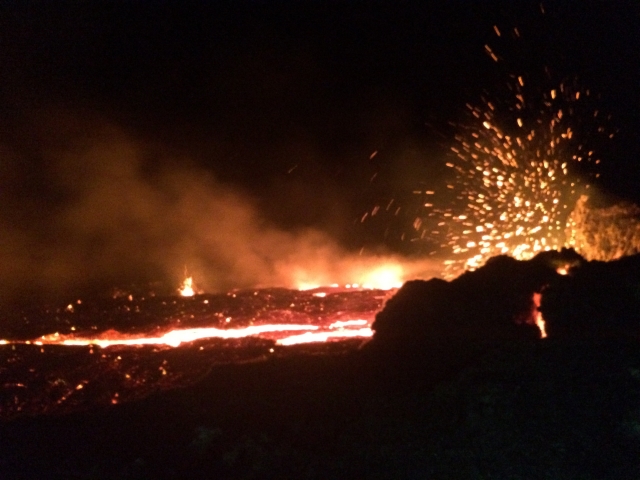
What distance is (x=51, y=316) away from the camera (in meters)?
10.5

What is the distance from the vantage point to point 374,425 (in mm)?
4570

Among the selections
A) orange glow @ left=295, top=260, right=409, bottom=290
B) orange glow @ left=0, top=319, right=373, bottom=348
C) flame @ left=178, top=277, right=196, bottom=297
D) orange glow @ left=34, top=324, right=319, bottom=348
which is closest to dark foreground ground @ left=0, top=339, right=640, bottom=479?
orange glow @ left=0, top=319, right=373, bottom=348

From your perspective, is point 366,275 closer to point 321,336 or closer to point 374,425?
point 321,336

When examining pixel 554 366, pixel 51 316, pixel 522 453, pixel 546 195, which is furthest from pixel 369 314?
pixel 51 316

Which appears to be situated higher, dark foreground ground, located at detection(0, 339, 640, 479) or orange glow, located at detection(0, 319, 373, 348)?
orange glow, located at detection(0, 319, 373, 348)

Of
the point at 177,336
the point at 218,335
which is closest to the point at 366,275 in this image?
the point at 218,335

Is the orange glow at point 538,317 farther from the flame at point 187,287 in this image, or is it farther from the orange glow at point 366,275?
the flame at point 187,287

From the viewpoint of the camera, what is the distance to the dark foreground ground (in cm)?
410

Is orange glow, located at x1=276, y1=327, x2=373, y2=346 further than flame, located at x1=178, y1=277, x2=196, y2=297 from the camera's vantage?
No

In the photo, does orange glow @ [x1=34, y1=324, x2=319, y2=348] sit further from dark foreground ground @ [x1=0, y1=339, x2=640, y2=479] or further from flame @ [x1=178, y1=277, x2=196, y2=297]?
flame @ [x1=178, y1=277, x2=196, y2=297]

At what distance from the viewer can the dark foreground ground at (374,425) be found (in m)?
4.10

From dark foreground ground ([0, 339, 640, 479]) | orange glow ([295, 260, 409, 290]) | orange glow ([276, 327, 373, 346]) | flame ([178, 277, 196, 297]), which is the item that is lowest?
dark foreground ground ([0, 339, 640, 479])

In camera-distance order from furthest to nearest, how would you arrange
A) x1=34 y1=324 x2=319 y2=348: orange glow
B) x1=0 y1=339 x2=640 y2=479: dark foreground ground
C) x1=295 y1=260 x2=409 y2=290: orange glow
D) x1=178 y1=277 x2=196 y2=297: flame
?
x1=178 y1=277 x2=196 y2=297: flame, x1=295 y1=260 x2=409 y2=290: orange glow, x1=34 y1=324 x2=319 y2=348: orange glow, x1=0 y1=339 x2=640 y2=479: dark foreground ground

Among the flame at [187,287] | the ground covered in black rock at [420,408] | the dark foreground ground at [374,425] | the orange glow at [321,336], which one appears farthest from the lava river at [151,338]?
the flame at [187,287]
